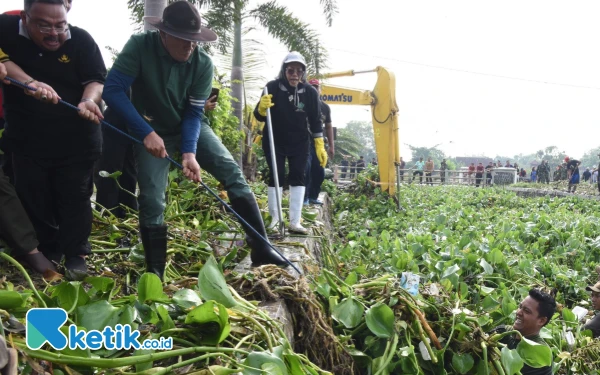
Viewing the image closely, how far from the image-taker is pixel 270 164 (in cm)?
454

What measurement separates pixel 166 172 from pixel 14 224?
837 mm

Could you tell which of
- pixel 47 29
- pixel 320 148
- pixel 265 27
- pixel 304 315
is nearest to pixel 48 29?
pixel 47 29

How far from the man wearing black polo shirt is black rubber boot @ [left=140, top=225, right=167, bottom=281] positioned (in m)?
0.39

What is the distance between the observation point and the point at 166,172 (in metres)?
3.05

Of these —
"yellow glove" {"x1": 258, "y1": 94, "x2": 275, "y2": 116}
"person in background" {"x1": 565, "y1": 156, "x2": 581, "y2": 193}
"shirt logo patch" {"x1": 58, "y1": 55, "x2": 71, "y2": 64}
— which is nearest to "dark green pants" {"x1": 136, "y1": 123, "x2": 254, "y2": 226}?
"shirt logo patch" {"x1": 58, "y1": 55, "x2": 71, "y2": 64}

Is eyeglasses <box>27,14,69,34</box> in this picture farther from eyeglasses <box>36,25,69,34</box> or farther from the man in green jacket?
the man in green jacket

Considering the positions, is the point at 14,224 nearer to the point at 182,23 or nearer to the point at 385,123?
the point at 182,23

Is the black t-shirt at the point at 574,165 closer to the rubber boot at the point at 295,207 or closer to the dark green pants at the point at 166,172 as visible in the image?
the rubber boot at the point at 295,207

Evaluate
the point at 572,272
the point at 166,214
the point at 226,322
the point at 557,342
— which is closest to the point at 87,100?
the point at 166,214

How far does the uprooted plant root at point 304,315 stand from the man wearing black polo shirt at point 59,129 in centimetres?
107

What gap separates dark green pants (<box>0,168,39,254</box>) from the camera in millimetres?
2834

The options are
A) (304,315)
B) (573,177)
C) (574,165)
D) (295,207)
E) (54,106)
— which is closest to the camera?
(304,315)

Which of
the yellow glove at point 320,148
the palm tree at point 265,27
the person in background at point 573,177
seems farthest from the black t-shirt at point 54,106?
the person in background at point 573,177

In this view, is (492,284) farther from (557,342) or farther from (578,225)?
(578,225)
